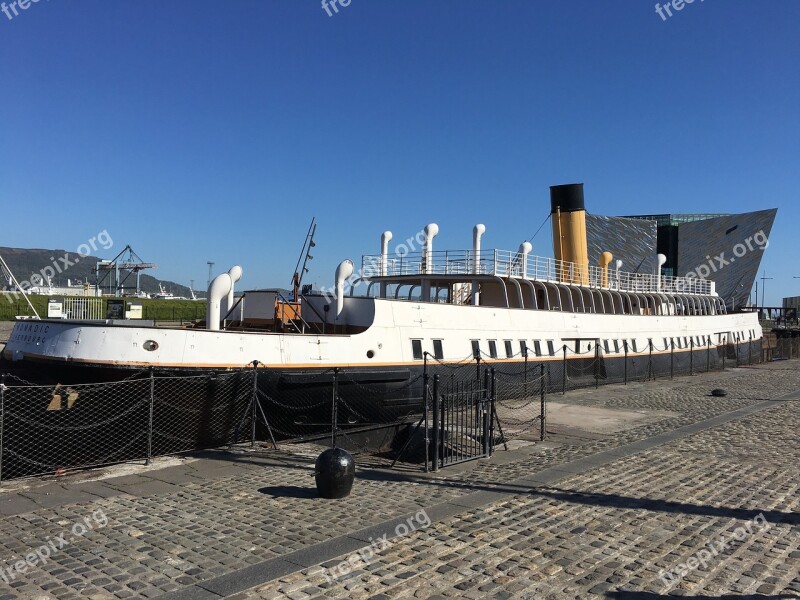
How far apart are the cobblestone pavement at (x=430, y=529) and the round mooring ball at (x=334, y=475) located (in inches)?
8.4

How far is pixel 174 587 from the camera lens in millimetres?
5156

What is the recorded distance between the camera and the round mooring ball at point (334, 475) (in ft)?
25.6

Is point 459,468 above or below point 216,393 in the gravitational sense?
below

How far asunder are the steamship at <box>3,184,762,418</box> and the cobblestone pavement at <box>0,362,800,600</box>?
112 inches

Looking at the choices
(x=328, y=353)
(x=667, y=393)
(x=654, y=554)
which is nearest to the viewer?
(x=654, y=554)

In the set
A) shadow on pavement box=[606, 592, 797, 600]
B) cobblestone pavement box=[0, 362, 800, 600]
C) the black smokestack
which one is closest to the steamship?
the black smokestack

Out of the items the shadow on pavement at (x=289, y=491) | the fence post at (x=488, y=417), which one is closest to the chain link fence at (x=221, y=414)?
the fence post at (x=488, y=417)

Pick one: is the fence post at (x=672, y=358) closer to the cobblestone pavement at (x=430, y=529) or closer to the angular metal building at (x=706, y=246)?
the cobblestone pavement at (x=430, y=529)

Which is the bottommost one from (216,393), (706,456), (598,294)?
(706,456)

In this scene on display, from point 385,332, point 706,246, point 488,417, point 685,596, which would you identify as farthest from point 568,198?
point 706,246

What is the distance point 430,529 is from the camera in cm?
677

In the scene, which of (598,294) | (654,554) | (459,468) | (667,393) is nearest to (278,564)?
(654,554)

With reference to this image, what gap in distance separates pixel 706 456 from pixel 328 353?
309 inches

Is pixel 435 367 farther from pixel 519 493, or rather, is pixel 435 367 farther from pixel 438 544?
pixel 438 544
